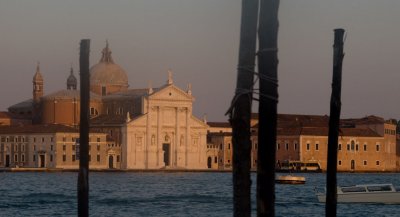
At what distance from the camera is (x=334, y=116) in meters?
12.1

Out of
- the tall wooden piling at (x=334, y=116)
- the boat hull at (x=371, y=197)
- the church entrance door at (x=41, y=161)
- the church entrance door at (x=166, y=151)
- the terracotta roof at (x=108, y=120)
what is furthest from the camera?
the church entrance door at (x=166, y=151)

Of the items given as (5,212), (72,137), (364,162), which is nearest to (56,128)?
(72,137)

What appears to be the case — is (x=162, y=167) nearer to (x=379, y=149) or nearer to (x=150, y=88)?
(x=150, y=88)

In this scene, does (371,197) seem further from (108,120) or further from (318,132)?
(318,132)

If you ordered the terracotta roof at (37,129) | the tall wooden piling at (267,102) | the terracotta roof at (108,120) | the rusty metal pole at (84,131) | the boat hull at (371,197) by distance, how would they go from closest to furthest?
1. the tall wooden piling at (267,102)
2. the rusty metal pole at (84,131)
3. the boat hull at (371,197)
4. the terracotta roof at (37,129)
5. the terracotta roof at (108,120)

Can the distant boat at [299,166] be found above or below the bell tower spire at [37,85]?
below

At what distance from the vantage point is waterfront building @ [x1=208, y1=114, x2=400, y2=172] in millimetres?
96125

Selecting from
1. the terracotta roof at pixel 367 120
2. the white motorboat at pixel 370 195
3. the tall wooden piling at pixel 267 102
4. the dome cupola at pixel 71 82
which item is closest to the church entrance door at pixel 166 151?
the dome cupola at pixel 71 82

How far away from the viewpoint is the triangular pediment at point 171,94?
294ft

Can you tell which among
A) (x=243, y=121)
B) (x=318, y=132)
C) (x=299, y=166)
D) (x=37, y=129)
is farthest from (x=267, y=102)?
(x=318, y=132)

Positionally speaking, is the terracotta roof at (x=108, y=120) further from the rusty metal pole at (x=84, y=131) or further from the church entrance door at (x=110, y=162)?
the rusty metal pole at (x=84, y=131)

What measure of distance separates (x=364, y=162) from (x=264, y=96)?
311 ft

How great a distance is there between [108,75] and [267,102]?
300 ft

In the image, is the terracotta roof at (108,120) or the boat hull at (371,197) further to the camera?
the terracotta roof at (108,120)
